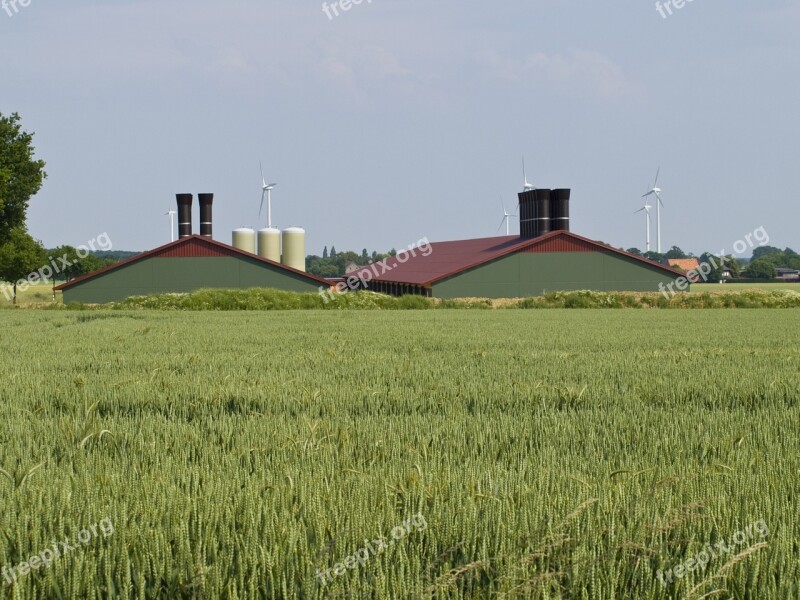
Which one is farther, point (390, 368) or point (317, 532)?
point (390, 368)

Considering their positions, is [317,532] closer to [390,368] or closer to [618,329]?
[390,368]

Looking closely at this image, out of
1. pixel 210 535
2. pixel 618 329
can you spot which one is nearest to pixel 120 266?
pixel 618 329

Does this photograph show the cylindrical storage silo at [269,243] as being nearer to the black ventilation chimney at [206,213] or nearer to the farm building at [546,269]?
Answer: the black ventilation chimney at [206,213]

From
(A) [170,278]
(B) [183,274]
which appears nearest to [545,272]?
(B) [183,274]

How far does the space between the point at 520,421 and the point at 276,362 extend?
615 centimetres

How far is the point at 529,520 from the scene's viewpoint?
424 cm

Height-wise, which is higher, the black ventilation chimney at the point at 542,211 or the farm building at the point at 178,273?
the black ventilation chimney at the point at 542,211

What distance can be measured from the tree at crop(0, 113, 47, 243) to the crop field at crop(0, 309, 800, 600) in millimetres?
49307

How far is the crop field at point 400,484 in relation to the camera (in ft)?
12.0
